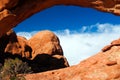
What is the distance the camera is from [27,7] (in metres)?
37.0

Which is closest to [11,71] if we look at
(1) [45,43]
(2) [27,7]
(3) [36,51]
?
(2) [27,7]

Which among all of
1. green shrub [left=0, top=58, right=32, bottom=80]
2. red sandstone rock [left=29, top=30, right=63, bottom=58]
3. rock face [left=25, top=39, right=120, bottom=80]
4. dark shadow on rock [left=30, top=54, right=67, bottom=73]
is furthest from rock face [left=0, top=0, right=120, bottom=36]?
red sandstone rock [left=29, top=30, right=63, bottom=58]

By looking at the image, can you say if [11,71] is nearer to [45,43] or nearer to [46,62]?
[46,62]

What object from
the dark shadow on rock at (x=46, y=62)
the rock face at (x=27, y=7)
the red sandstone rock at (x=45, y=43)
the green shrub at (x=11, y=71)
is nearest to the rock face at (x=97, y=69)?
the green shrub at (x=11, y=71)

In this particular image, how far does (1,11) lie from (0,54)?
18.2 m

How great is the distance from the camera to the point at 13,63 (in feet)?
120

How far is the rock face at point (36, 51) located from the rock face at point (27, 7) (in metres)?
15.3

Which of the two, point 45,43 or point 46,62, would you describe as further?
point 45,43

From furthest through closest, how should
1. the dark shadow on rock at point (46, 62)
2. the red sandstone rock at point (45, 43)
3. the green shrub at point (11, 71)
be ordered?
the red sandstone rock at point (45, 43), the dark shadow on rock at point (46, 62), the green shrub at point (11, 71)

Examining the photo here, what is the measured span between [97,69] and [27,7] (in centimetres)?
983

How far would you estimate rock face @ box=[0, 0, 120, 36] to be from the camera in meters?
35.5

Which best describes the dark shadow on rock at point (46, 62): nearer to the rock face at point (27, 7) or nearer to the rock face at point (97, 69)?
the rock face at point (97, 69)

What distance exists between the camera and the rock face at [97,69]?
35.2 metres

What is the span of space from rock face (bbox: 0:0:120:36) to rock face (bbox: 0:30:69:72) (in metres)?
15.3
